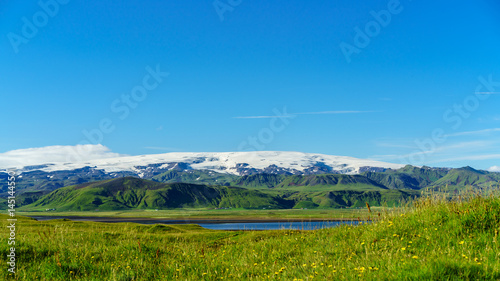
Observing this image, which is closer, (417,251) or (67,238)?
(417,251)

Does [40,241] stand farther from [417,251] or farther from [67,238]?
[417,251]

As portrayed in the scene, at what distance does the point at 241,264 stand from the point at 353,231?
5.96 meters

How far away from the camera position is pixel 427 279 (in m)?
8.62

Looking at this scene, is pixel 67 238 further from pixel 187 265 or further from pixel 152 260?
pixel 187 265

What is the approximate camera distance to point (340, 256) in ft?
41.1

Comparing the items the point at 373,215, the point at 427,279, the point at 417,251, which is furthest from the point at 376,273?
the point at 373,215

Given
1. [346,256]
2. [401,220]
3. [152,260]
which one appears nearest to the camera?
[346,256]

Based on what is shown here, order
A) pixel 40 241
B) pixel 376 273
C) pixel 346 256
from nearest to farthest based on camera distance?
pixel 376 273
pixel 346 256
pixel 40 241

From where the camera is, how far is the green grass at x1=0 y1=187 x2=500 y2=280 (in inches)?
382

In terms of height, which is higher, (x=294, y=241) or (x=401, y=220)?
(x=401, y=220)

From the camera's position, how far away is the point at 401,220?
16062mm

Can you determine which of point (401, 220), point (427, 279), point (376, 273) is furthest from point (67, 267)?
point (401, 220)

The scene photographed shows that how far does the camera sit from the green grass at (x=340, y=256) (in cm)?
971

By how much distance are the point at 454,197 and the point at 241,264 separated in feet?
36.4
